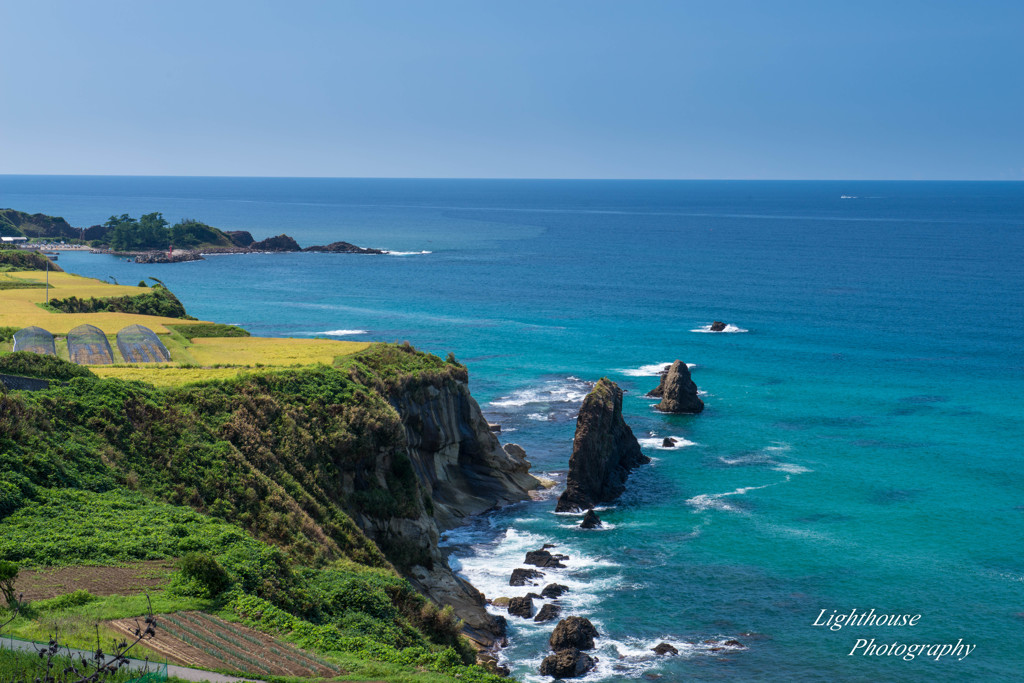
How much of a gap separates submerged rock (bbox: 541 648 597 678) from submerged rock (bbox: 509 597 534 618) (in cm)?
507

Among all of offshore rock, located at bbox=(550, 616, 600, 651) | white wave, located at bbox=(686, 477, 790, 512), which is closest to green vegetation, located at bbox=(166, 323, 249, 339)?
white wave, located at bbox=(686, 477, 790, 512)

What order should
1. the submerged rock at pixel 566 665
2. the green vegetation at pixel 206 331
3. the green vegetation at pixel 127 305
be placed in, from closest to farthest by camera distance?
the submerged rock at pixel 566 665
the green vegetation at pixel 206 331
the green vegetation at pixel 127 305

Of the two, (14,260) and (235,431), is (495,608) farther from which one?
(14,260)

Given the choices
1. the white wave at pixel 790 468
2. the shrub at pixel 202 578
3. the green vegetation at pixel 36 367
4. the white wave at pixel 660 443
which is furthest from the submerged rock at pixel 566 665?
the white wave at pixel 660 443

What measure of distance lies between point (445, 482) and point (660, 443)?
914 inches

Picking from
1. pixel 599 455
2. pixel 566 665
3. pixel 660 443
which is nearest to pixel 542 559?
pixel 566 665

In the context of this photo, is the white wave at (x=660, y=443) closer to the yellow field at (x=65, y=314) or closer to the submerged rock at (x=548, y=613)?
the submerged rock at (x=548, y=613)

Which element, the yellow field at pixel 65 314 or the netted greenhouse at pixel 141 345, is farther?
the yellow field at pixel 65 314

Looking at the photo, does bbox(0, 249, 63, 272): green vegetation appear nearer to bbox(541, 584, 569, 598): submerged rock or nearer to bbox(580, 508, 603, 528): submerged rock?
bbox(580, 508, 603, 528): submerged rock

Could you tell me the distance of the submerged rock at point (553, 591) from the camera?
159 ft

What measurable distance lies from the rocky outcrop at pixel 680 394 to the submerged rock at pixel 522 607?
4043 cm

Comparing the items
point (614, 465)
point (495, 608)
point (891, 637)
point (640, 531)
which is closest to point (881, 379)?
point (614, 465)

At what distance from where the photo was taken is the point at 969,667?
42062 mm

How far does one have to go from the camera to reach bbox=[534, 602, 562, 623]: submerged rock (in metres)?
46.0
